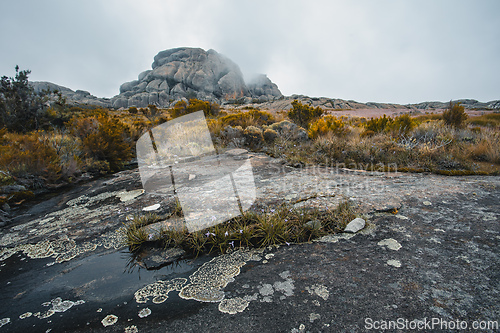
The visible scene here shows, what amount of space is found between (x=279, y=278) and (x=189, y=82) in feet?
331

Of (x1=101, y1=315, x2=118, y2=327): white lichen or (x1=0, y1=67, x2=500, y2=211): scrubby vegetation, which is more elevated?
(x1=0, y1=67, x2=500, y2=211): scrubby vegetation

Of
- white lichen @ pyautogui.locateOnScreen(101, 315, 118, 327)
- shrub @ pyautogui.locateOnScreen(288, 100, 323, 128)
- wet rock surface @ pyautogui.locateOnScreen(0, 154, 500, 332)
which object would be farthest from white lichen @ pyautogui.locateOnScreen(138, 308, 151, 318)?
shrub @ pyautogui.locateOnScreen(288, 100, 323, 128)

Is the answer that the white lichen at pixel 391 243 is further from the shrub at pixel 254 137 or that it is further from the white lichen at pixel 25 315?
the shrub at pixel 254 137

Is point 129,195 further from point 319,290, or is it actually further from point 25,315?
point 319,290

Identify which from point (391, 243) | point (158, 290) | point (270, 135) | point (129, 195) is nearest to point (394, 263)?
point (391, 243)

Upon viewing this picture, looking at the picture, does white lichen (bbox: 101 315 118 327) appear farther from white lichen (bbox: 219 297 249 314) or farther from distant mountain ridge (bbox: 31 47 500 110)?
distant mountain ridge (bbox: 31 47 500 110)

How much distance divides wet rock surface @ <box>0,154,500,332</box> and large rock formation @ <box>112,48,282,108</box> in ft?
252

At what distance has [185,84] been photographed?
298ft

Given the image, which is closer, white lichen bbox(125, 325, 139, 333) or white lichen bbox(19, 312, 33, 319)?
white lichen bbox(125, 325, 139, 333)

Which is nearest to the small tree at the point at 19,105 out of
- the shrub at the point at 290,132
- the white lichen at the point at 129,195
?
the white lichen at the point at 129,195

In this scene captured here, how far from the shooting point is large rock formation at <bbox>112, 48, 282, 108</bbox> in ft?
261

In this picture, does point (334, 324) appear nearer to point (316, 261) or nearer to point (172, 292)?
point (316, 261)

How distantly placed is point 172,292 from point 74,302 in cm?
66

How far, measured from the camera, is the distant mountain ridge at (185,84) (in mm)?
77938
